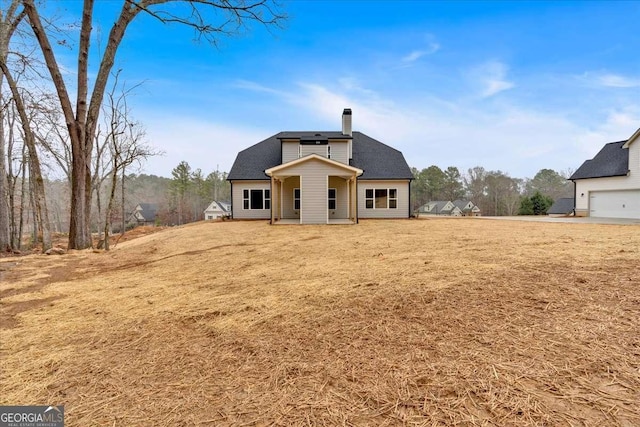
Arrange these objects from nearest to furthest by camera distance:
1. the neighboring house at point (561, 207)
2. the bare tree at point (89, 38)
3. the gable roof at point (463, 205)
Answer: the bare tree at point (89, 38) → the neighboring house at point (561, 207) → the gable roof at point (463, 205)

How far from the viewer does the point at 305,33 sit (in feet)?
43.1

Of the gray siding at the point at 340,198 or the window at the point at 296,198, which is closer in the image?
the gray siding at the point at 340,198

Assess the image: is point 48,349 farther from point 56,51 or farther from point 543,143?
point 543,143

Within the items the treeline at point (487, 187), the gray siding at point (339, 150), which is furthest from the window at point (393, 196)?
the treeline at point (487, 187)

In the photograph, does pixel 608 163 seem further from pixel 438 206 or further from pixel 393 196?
pixel 438 206

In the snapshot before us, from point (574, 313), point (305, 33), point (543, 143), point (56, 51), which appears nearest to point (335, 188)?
point (305, 33)

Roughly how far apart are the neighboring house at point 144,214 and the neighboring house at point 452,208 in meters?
44.1

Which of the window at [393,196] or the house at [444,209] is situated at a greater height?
the window at [393,196]

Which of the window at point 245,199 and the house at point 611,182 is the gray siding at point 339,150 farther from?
the house at point 611,182

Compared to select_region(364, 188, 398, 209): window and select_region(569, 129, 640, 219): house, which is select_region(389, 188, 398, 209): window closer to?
select_region(364, 188, 398, 209): window

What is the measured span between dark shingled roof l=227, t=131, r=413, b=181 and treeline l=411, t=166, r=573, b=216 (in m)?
28.1

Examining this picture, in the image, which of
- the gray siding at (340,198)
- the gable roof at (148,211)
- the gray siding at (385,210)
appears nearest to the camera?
the gray siding at (340,198)

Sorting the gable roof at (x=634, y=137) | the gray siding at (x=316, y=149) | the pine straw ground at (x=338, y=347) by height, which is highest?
the gable roof at (x=634, y=137)

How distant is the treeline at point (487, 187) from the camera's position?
46.1m
